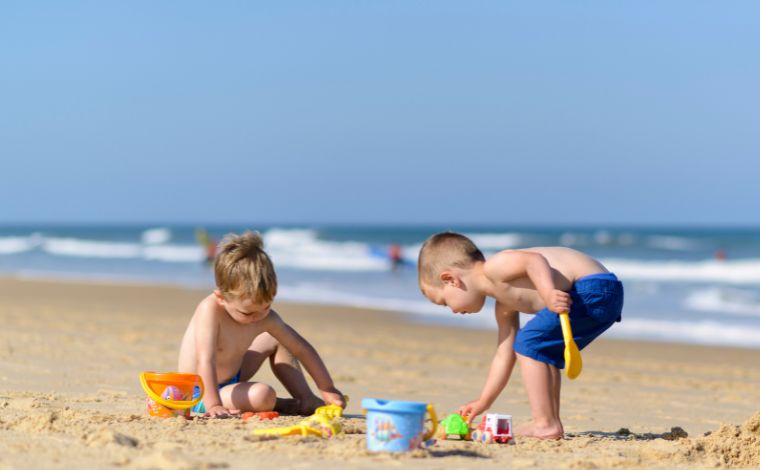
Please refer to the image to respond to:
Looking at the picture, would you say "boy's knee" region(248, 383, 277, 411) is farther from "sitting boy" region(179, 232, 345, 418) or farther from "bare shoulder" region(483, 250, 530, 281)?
"bare shoulder" region(483, 250, 530, 281)

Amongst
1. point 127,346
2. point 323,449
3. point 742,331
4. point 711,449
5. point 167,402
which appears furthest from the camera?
point 742,331

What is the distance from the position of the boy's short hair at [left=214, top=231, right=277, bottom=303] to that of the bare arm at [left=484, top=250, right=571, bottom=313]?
1025mm

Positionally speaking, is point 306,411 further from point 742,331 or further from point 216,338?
point 742,331

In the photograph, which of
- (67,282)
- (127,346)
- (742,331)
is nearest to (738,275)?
(742,331)

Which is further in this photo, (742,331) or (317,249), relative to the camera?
(317,249)

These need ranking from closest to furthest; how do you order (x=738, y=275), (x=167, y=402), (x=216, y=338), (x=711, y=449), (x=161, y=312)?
(x=711, y=449)
(x=167, y=402)
(x=216, y=338)
(x=161, y=312)
(x=738, y=275)

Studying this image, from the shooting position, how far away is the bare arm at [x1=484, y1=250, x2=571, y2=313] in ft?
13.7

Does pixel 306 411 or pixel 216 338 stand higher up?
pixel 216 338

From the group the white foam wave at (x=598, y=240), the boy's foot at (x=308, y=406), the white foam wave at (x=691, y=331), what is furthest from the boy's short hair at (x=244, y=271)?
the white foam wave at (x=598, y=240)

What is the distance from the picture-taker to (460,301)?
4.36 m

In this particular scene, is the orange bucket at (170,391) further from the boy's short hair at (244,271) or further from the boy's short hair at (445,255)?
the boy's short hair at (445,255)

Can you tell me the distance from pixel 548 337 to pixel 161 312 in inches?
351

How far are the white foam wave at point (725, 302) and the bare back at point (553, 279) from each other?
10.1 meters

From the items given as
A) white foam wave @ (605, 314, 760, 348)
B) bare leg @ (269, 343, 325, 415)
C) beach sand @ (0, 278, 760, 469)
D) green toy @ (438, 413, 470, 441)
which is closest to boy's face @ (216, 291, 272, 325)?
Answer: bare leg @ (269, 343, 325, 415)
